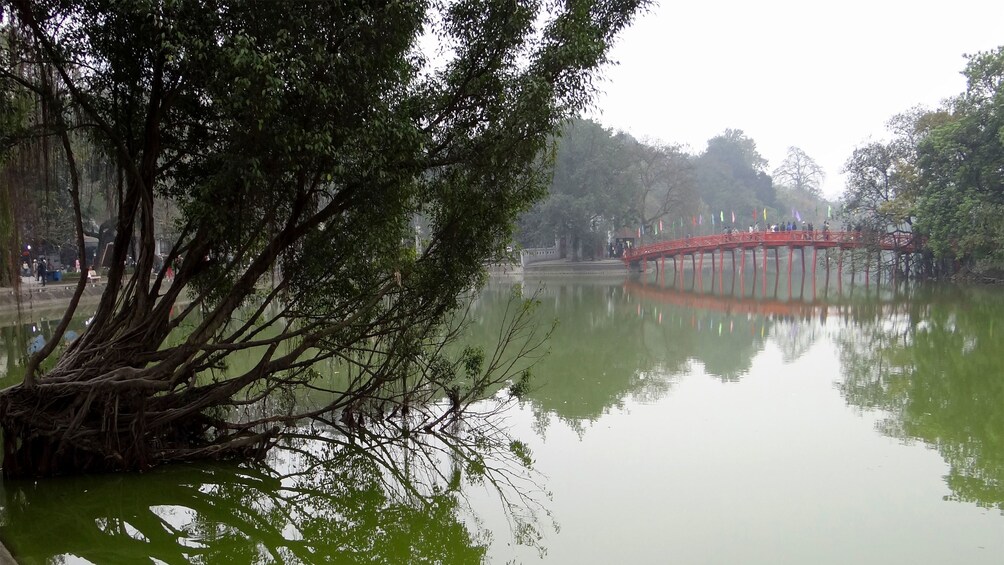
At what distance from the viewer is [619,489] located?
614 centimetres

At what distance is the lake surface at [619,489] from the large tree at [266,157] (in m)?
0.66

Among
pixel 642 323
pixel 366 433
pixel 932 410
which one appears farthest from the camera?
pixel 642 323

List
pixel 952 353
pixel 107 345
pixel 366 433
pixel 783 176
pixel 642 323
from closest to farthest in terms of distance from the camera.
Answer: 1. pixel 107 345
2. pixel 366 433
3. pixel 952 353
4. pixel 642 323
5. pixel 783 176

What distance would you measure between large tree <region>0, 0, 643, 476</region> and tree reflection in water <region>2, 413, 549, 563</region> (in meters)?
0.36

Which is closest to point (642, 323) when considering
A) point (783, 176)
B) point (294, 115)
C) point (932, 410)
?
point (932, 410)

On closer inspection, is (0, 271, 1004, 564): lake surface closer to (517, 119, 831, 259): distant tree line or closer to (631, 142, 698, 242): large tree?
(517, 119, 831, 259): distant tree line

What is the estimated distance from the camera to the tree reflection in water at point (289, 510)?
16.6 feet

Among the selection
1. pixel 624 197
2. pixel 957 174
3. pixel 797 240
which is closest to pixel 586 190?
pixel 624 197

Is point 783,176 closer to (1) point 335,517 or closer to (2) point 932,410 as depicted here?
(2) point 932,410

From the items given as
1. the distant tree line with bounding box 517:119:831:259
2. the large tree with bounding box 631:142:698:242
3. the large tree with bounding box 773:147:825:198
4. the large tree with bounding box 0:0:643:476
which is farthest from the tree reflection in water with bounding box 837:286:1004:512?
the large tree with bounding box 773:147:825:198

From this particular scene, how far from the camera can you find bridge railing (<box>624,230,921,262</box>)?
98.0ft

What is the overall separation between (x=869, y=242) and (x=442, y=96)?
90.2 ft

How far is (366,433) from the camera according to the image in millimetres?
7738

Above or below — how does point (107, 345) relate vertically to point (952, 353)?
above
